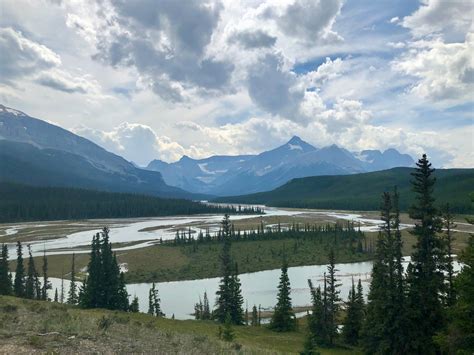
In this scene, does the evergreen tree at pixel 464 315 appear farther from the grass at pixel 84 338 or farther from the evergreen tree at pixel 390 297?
the grass at pixel 84 338

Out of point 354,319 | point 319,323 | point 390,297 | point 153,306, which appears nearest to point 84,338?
point 390,297

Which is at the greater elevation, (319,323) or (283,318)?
(319,323)

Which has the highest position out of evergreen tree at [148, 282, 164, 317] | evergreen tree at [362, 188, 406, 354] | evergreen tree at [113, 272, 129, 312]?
evergreen tree at [362, 188, 406, 354]

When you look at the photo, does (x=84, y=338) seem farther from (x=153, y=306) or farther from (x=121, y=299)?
(x=153, y=306)

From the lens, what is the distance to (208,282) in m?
98.2

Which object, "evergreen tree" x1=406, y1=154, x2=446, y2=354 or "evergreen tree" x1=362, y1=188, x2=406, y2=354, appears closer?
"evergreen tree" x1=406, y1=154, x2=446, y2=354

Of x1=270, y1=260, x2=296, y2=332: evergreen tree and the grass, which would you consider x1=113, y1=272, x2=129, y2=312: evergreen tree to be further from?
the grass

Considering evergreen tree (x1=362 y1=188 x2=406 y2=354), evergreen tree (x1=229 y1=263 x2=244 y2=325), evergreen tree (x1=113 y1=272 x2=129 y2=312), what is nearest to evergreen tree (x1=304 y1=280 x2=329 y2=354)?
evergreen tree (x1=229 y1=263 x2=244 y2=325)

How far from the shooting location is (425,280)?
35000mm

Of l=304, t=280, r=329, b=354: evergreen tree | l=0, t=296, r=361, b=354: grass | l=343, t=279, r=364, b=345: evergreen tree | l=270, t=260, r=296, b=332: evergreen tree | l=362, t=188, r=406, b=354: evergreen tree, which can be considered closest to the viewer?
l=0, t=296, r=361, b=354: grass

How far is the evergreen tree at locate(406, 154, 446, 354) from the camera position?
34.8m

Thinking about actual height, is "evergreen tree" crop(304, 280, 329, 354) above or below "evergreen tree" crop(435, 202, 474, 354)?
below

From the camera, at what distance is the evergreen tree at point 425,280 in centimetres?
3478

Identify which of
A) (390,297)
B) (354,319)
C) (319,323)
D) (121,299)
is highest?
(390,297)
